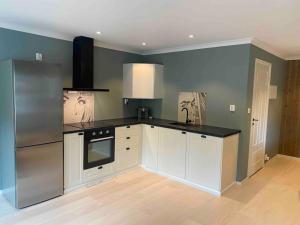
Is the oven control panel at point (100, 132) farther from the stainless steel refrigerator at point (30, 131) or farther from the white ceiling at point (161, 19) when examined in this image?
the white ceiling at point (161, 19)

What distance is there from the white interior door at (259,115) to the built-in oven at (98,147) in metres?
2.45

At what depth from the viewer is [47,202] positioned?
9.80ft

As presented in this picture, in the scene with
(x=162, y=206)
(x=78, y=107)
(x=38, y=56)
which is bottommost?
(x=162, y=206)

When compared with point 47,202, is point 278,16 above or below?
above

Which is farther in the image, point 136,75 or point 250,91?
point 136,75

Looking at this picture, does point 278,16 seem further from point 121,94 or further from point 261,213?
point 121,94

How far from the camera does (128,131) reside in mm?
4039

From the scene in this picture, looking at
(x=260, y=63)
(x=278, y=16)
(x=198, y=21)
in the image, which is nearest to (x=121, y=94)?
(x=198, y=21)

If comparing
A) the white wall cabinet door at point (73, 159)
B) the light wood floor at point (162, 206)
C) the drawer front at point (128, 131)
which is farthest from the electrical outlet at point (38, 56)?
the light wood floor at point (162, 206)

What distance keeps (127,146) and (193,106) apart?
1456 millimetres

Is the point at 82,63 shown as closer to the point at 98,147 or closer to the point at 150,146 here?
the point at 98,147

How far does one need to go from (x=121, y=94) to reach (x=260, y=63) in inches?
106

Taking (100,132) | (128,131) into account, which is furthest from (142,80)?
(100,132)

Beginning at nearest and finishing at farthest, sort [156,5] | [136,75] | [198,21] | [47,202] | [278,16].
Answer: [156,5] → [278,16] → [198,21] → [47,202] → [136,75]
